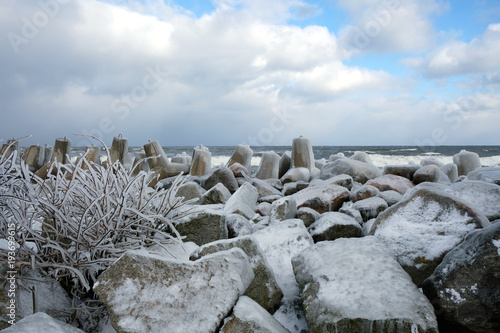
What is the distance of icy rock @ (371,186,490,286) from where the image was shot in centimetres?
197

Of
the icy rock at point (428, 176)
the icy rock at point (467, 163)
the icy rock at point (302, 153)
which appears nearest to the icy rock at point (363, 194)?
the icy rock at point (428, 176)

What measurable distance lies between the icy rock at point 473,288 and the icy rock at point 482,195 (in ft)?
2.96

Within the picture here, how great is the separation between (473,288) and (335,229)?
105 cm

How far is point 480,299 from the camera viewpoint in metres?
1.58

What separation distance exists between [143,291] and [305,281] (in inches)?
28.9

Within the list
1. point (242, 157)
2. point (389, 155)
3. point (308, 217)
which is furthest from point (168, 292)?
point (389, 155)

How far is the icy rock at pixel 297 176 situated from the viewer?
6574mm

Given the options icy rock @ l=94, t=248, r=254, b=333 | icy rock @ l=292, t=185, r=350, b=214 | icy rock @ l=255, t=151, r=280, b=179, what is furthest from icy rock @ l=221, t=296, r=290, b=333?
icy rock @ l=255, t=151, r=280, b=179

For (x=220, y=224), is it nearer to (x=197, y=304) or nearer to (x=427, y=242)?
(x=197, y=304)

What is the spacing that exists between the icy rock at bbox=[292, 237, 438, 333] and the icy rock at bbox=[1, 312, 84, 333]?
0.92 meters

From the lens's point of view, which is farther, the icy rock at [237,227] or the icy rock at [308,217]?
the icy rock at [308,217]

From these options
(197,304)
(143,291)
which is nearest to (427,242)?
(197,304)

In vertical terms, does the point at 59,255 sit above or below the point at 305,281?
→ above

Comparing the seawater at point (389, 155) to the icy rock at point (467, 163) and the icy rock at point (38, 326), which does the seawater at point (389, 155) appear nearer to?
the icy rock at point (467, 163)
